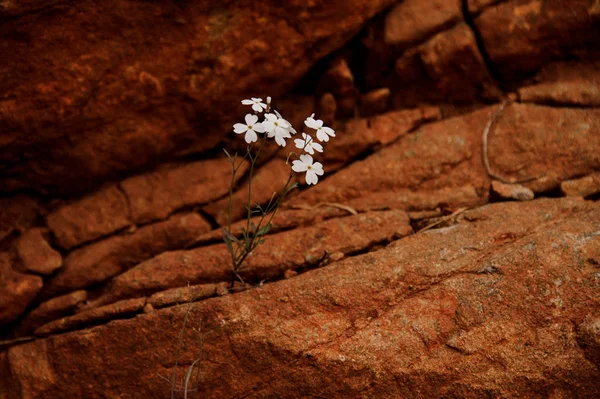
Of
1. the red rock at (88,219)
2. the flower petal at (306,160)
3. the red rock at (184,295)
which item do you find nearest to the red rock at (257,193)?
the red rock at (88,219)

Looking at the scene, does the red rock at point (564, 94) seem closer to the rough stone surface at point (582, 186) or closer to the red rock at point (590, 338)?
the rough stone surface at point (582, 186)

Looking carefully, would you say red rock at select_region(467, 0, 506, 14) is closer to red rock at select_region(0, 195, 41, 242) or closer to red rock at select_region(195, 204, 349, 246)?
red rock at select_region(195, 204, 349, 246)

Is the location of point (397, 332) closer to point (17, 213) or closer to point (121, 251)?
point (121, 251)

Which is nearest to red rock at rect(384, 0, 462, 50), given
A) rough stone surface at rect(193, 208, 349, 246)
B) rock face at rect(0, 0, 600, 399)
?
rock face at rect(0, 0, 600, 399)

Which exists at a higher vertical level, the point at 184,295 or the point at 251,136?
the point at 251,136

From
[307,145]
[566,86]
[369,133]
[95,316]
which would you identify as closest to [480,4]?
[566,86]

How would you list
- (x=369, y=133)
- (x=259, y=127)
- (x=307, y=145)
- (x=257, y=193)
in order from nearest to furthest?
1. (x=259, y=127)
2. (x=307, y=145)
3. (x=257, y=193)
4. (x=369, y=133)

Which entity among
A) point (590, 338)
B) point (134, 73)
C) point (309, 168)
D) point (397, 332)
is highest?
point (134, 73)

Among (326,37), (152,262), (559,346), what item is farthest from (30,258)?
(559,346)
